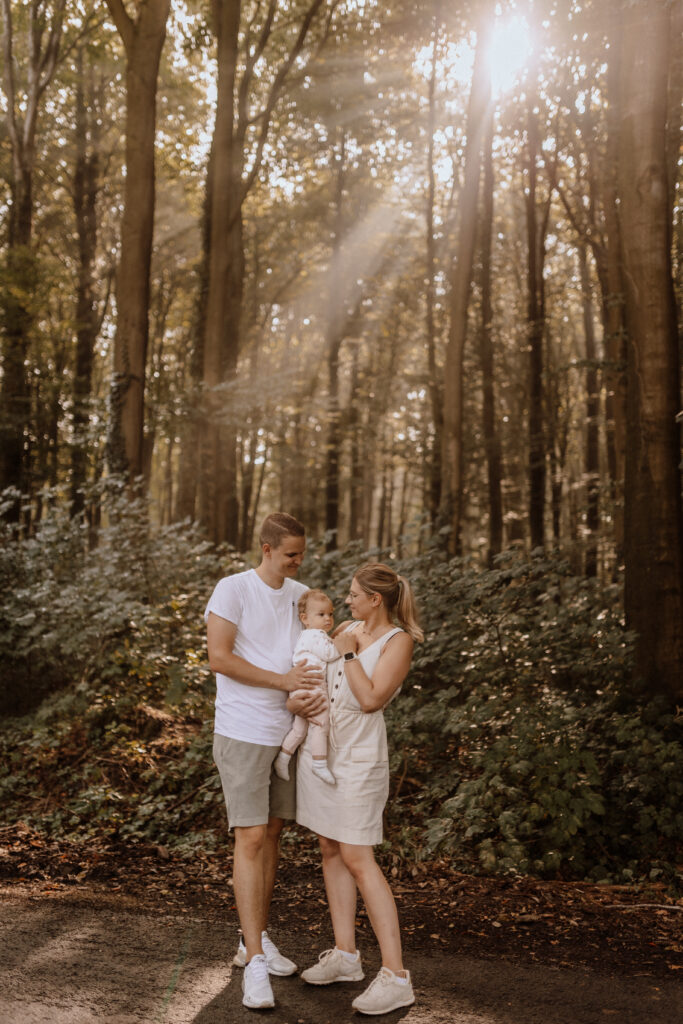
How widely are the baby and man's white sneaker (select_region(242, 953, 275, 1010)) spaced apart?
2.75ft

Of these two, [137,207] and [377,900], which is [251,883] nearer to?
[377,900]

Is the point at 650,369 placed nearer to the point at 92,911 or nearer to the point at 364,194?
the point at 92,911

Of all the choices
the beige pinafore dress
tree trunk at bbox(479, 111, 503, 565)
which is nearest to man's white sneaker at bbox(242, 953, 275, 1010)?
the beige pinafore dress

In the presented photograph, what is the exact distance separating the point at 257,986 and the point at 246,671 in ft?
4.65

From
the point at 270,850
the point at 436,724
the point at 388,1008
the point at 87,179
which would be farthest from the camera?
the point at 87,179

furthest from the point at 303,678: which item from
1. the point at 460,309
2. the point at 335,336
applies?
the point at 335,336

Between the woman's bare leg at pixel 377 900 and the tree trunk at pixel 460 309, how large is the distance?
33.4 ft

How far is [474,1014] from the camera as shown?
4.33m

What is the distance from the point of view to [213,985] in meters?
4.61

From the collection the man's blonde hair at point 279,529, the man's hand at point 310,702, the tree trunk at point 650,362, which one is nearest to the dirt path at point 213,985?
the man's hand at point 310,702

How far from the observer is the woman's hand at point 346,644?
14.5ft

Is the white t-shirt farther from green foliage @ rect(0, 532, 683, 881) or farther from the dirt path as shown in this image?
green foliage @ rect(0, 532, 683, 881)

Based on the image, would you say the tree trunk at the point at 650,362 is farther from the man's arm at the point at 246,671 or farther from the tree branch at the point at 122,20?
the tree branch at the point at 122,20

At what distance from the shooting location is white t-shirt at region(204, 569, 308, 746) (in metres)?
4.51
